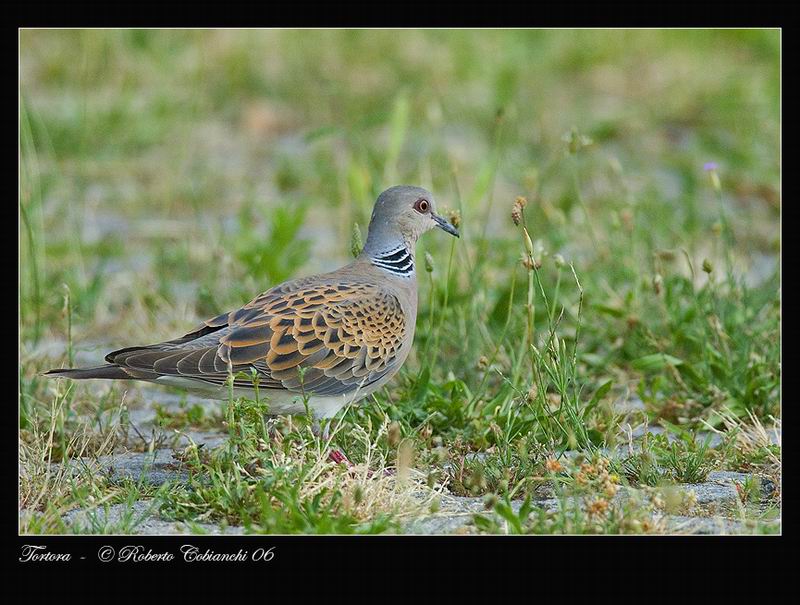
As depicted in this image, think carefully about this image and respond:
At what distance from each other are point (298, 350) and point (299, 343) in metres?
0.03

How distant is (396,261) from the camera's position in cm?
530

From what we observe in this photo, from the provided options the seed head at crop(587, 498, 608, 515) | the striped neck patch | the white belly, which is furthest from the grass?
the striped neck patch

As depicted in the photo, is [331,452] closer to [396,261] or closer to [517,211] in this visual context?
[517,211]

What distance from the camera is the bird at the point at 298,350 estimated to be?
14.6ft

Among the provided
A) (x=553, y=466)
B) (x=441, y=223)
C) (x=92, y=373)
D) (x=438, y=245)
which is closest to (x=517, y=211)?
(x=553, y=466)

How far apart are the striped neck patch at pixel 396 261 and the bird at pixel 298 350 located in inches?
4.5

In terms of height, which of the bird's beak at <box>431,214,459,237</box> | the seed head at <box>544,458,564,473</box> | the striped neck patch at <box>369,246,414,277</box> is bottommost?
the seed head at <box>544,458,564,473</box>

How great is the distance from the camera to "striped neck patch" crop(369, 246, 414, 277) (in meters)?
5.27

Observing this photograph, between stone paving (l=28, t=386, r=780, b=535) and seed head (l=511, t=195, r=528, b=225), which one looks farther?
seed head (l=511, t=195, r=528, b=225)

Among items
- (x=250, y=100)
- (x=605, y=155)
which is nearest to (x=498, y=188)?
(x=605, y=155)

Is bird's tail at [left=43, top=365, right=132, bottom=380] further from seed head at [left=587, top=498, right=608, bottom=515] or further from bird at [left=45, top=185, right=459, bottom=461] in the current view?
seed head at [left=587, top=498, right=608, bottom=515]

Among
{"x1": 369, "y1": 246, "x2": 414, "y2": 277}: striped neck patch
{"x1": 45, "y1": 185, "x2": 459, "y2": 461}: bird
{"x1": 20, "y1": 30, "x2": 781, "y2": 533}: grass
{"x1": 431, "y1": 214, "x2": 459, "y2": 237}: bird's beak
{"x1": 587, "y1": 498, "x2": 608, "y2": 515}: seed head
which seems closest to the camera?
{"x1": 587, "y1": 498, "x2": 608, "y2": 515}: seed head

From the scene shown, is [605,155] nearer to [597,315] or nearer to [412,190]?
[597,315]

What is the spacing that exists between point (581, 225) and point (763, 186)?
1619mm
